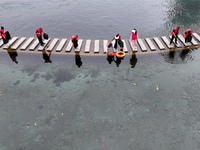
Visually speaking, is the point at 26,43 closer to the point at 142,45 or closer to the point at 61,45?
the point at 61,45

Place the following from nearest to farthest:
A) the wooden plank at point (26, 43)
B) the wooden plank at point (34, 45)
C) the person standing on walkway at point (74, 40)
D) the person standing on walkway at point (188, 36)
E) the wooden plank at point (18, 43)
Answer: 1. the person standing on walkway at point (74, 40)
2. the person standing on walkway at point (188, 36)
3. the wooden plank at point (34, 45)
4. the wooden plank at point (26, 43)
5. the wooden plank at point (18, 43)

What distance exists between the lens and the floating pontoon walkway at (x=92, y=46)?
17.4 metres

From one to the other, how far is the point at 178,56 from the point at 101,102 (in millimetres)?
11099

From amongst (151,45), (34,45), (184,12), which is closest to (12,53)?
(34,45)

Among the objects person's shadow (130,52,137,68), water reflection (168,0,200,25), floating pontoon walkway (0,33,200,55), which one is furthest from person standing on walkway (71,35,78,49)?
water reflection (168,0,200,25)

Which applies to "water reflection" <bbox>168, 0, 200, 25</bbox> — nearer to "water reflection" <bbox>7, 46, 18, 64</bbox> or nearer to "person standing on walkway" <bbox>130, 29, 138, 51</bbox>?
"person standing on walkway" <bbox>130, 29, 138, 51</bbox>

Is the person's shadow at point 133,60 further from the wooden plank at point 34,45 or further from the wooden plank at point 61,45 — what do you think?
the wooden plank at point 34,45

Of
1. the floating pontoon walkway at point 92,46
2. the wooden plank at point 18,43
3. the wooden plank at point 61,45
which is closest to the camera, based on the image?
the floating pontoon walkway at point 92,46

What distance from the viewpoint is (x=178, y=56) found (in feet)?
55.2

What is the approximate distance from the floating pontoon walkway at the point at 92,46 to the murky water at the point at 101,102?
2.50ft

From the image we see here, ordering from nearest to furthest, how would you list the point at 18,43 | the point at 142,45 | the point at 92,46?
1. the point at 142,45
2. the point at 92,46
3. the point at 18,43

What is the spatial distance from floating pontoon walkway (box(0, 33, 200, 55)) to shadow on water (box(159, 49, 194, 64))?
516 mm

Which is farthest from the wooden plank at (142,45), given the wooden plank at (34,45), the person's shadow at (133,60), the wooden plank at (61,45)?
the wooden plank at (34,45)

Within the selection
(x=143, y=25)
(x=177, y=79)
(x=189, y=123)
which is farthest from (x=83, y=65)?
(x=143, y=25)
